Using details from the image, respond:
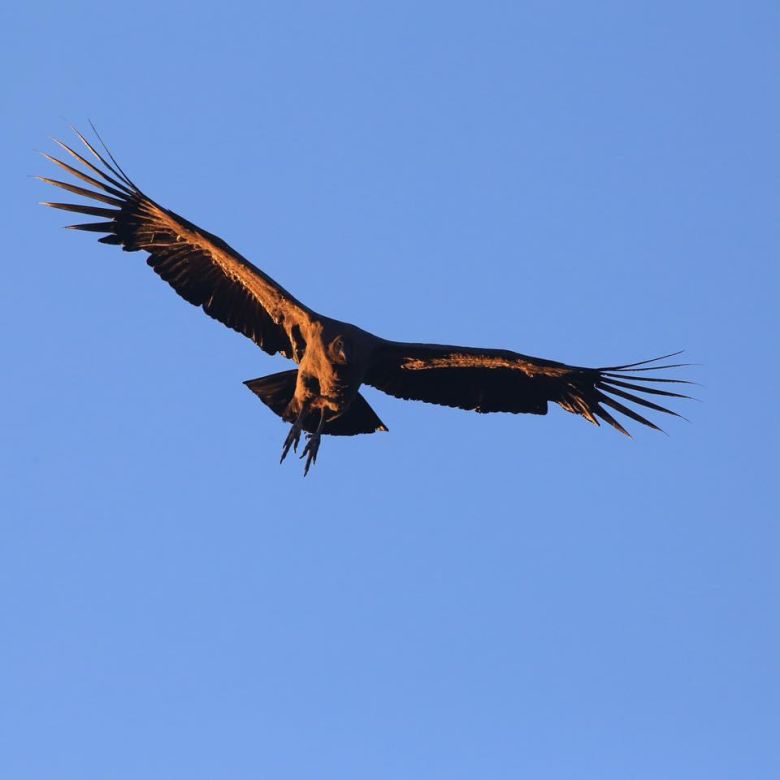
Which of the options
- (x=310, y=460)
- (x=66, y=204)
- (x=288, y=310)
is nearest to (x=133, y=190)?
(x=66, y=204)

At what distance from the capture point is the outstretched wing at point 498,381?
1536 centimetres

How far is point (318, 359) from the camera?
14.8 m

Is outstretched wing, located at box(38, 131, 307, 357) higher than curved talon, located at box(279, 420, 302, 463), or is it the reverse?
outstretched wing, located at box(38, 131, 307, 357)

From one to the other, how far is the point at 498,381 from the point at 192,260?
290 centimetres

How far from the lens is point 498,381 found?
16.0 m

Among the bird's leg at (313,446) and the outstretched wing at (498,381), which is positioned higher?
the outstretched wing at (498,381)

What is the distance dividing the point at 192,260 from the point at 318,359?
161 cm

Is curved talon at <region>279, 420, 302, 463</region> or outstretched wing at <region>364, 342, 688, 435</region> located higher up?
outstretched wing at <region>364, 342, 688, 435</region>

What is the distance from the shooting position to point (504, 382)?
15961 mm

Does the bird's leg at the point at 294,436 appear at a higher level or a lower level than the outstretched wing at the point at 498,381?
lower

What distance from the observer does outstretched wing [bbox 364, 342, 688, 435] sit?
15.4 metres

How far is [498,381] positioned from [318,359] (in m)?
1.94

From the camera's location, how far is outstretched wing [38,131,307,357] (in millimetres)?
15133

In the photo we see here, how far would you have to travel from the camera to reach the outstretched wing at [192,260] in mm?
15133
